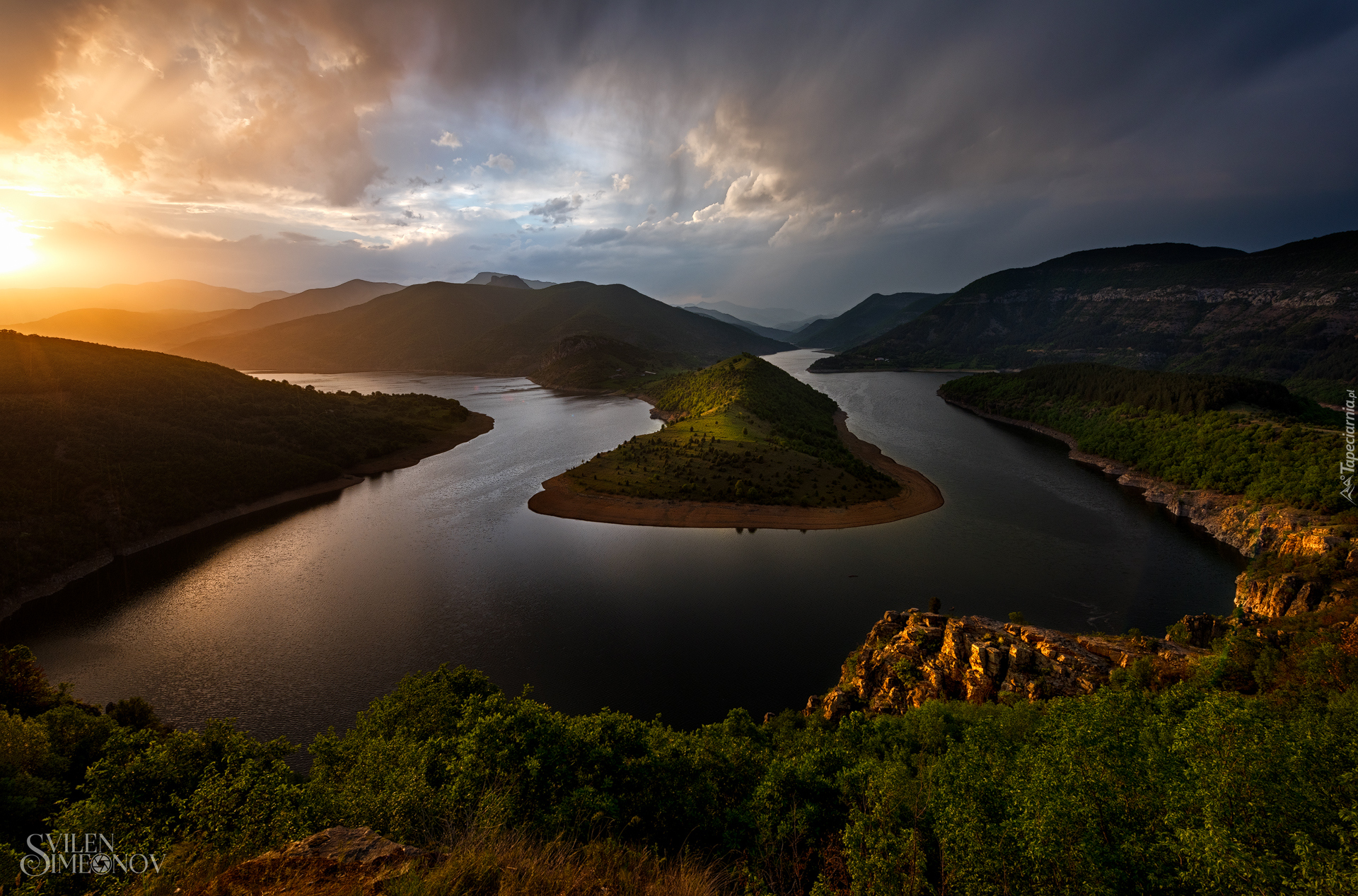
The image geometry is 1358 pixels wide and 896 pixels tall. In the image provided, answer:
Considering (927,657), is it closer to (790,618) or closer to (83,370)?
(790,618)

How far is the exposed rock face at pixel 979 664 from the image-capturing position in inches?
918

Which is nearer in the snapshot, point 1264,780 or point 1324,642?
point 1264,780

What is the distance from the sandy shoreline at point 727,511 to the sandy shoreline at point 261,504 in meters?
35.9

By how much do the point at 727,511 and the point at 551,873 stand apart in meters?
52.6

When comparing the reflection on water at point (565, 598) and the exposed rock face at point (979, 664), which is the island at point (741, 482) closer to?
the reflection on water at point (565, 598)

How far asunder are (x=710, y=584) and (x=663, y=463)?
1246 inches

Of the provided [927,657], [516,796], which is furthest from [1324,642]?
[516,796]

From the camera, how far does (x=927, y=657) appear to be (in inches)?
1058

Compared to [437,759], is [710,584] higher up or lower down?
lower down

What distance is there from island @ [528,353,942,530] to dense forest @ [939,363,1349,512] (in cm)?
3107

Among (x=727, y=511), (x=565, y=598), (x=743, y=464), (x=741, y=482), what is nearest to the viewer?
(x=565, y=598)

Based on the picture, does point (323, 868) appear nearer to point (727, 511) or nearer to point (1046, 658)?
point (1046, 658)

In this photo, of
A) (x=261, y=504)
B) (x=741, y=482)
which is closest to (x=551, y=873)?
(x=741, y=482)

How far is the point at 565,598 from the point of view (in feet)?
141
